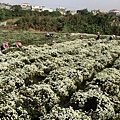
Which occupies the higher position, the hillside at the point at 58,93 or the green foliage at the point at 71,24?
the hillside at the point at 58,93

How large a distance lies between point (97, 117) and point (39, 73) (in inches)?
306

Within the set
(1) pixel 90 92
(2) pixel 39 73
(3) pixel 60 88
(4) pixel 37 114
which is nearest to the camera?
(4) pixel 37 114

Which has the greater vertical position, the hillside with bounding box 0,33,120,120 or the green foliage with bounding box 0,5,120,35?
the hillside with bounding box 0,33,120,120

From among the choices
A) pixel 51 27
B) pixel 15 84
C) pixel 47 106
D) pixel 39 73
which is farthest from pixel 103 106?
pixel 51 27

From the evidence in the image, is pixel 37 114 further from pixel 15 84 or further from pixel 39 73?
pixel 39 73

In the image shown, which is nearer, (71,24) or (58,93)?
(58,93)

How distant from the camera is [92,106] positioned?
13117 mm

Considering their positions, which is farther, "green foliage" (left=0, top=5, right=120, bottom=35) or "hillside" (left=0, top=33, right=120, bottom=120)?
"green foliage" (left=0, top=5, right=120, bottom=35)

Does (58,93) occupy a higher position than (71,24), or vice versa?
(58,93)

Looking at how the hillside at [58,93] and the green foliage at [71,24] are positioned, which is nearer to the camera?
the hillside at [58,93]

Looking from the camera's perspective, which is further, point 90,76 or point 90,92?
point 90,76

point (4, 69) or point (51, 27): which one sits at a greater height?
point (4, 69)

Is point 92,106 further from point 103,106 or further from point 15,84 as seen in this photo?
point 15,84

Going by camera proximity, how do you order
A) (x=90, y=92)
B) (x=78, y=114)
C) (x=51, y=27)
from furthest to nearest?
(x=51, y=27) → (x=90, y=92) → (x=78, y=114)
